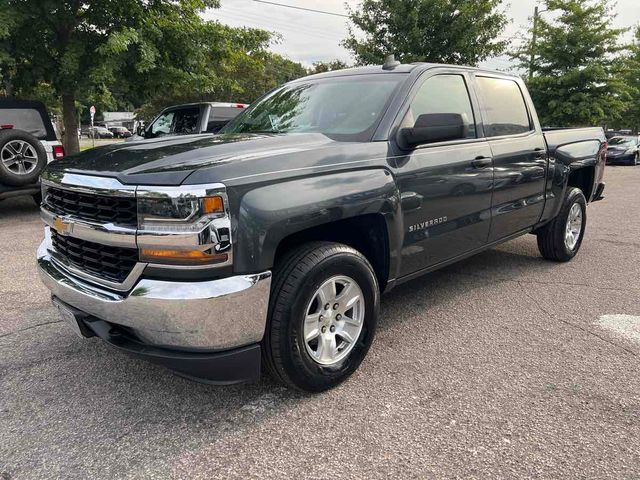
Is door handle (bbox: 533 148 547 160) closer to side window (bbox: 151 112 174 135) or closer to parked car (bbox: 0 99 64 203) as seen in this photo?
parked car (bbox: 0 99 64 203)

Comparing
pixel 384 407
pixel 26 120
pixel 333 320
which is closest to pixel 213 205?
pixel 333 320

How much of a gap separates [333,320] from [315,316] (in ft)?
0.52

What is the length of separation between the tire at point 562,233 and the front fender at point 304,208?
2841 mm

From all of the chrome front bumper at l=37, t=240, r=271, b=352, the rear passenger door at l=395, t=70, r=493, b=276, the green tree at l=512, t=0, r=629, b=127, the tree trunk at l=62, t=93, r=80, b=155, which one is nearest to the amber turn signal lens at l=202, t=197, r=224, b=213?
the chrome front bumper at l=37, t=240, r=271, b=352

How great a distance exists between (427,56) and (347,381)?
14170mm

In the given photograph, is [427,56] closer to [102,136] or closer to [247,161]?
[247,161]

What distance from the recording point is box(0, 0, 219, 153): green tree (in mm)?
9656

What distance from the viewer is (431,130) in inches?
120

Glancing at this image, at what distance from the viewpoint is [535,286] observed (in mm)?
4676

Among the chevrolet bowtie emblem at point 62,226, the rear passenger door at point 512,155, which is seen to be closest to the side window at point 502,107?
the rear passenger door at point 512,155

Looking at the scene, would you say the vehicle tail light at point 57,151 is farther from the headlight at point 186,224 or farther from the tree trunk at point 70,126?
the headlight at point 186,224

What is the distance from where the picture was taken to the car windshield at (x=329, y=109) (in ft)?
10.9

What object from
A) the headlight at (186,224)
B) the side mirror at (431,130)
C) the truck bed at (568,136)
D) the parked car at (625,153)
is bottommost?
the parked car at (625,153)

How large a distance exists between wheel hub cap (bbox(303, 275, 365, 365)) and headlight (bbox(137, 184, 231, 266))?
25.4 inches
